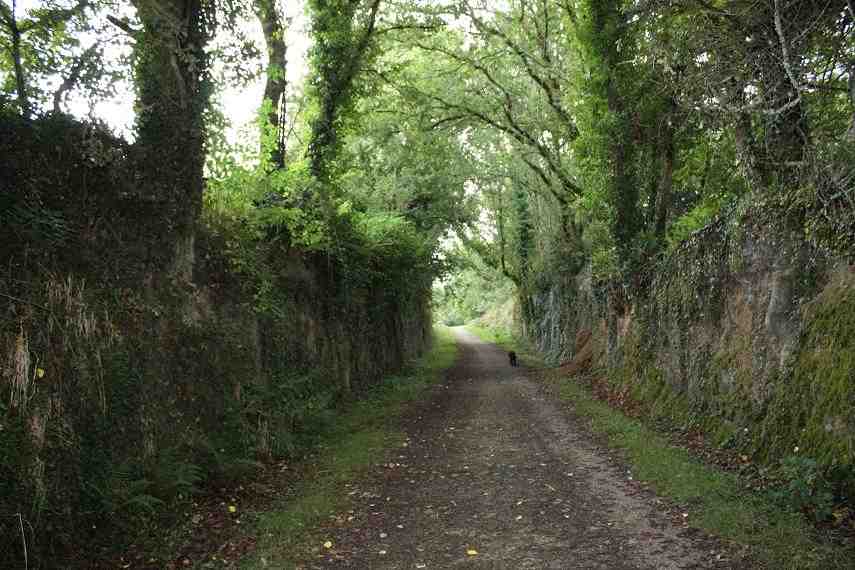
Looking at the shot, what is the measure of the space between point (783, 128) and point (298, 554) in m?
8.01

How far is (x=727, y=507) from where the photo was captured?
232 inches

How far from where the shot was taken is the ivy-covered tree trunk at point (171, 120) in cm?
714

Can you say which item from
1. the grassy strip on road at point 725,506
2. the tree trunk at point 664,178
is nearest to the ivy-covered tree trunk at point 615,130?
the tree trunk at point 664,178

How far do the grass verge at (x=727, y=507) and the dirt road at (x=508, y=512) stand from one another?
0.79 ft

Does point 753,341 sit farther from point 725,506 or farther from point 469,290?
point 469,290

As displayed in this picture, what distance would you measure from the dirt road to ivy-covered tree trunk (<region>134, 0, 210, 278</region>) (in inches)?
156

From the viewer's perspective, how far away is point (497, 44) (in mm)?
19922

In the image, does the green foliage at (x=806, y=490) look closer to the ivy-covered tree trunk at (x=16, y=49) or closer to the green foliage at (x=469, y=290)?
the ivy-covered tree trunk at (x=16, y=49)

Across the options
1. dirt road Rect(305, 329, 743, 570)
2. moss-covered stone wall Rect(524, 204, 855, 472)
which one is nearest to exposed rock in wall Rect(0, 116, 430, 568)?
dirt road Rect(305, 329, 743, 570)

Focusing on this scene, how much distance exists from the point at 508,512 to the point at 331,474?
276cm

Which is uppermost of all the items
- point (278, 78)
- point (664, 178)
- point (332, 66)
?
point (332, 66)

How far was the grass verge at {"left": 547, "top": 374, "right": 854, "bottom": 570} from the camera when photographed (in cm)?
475

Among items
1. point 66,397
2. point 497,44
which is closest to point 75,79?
point 66,397

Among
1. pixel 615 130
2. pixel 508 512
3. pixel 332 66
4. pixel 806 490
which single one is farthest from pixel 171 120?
pixel 615 130
